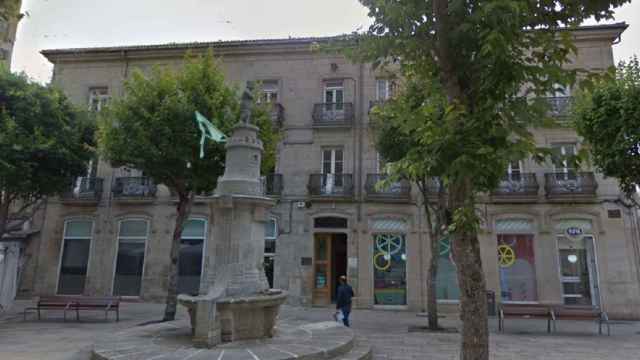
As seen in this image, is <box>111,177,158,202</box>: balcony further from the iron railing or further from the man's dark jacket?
the iron railing

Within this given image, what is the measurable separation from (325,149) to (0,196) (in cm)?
1191

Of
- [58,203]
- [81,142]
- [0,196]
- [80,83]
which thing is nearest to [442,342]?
[81,142]

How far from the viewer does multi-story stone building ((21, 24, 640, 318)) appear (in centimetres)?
1608

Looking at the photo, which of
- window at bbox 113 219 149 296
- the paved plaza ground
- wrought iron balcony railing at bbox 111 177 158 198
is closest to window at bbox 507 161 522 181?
the paved plaza ground

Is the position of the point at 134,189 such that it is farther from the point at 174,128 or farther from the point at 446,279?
the point at 446,279

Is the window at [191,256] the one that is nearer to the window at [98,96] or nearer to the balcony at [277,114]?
the balcony at [277,114]

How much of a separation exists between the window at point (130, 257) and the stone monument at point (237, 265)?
12.0 m

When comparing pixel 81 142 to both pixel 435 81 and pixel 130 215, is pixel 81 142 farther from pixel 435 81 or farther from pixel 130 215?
pixel 435 81

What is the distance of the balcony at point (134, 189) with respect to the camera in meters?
18.4

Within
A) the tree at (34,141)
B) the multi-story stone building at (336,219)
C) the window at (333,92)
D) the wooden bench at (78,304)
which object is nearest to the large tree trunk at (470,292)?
the wooden bench at (78,304)

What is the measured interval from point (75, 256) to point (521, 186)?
19.9 meters

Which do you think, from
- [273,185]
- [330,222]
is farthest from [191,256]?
[330,222]

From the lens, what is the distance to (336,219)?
17.5 meters

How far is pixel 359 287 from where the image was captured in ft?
54.4
